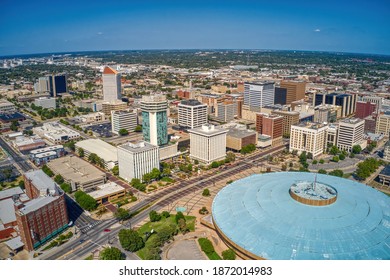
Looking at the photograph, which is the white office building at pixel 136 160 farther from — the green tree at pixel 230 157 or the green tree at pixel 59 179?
the green tree at pixel 230 157

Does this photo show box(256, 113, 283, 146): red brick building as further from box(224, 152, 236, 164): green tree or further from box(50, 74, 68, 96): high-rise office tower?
box(50, 74, 68, 96): high-rise office tower

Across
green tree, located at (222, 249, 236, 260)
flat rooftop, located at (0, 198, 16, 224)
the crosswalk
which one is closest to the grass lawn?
the crosswalk

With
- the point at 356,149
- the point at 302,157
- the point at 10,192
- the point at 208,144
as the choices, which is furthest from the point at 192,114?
the point at 10,192

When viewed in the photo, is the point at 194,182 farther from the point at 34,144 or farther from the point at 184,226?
the point at 34,144

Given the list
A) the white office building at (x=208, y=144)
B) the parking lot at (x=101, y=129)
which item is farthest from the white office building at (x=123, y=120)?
the white office building at (x=208, y=144)

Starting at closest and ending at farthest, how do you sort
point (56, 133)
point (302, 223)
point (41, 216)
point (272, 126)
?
point (302, 223)
point (41, 216)
point (272, 126)
point (56, 133)

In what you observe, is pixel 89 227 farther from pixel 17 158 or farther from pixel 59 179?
pixel 17 158
